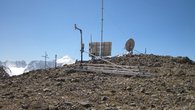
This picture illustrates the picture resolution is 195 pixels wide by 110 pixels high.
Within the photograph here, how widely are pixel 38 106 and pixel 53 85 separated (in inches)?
215

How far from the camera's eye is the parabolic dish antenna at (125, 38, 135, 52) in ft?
114

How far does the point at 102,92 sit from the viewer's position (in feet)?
57.2

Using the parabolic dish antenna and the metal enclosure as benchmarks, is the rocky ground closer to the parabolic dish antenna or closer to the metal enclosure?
the metal enclosure

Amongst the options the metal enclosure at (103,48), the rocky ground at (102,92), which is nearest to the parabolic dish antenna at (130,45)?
the metal enclosure at (103,48)

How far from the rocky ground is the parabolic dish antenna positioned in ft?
34.8

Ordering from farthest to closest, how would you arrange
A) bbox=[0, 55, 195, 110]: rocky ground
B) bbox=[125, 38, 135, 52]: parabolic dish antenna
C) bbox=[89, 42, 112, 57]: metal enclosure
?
bbox=[125, 38, 135, 52]: parabolic dish antenna < bbox=[89, 42, 112, 57]: metal enclosure < bbox=[0, 55, 195, 110]: rocky ground

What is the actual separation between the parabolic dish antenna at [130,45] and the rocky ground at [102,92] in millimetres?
10596

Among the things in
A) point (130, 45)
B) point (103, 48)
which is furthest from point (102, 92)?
point (130, 45)

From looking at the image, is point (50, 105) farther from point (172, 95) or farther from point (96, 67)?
point (96, 67)

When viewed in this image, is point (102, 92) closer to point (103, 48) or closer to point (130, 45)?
point (103, 48)

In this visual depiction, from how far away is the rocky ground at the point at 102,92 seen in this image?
1461cm

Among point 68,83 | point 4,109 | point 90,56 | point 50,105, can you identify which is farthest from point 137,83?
point 90,56

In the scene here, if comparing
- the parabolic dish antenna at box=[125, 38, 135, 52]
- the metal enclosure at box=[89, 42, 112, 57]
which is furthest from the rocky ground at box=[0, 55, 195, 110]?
the parabolic dish antenna at box=[125, 38, 135, 52]

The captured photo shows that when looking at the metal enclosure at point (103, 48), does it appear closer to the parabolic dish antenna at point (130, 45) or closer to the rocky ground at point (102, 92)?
the parabolic dish antenna at point (130, 45)
